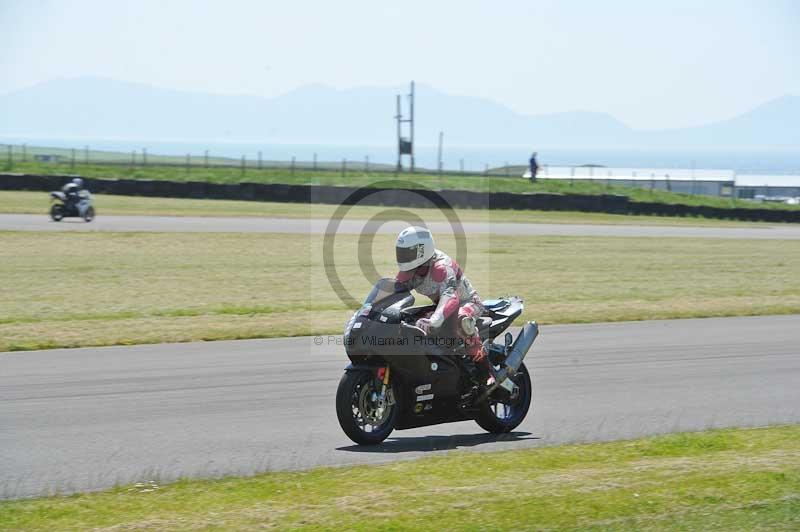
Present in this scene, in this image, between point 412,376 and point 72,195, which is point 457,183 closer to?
point 72,195

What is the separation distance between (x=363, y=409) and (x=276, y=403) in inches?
70.9

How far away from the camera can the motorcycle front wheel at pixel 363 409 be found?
8180 mm

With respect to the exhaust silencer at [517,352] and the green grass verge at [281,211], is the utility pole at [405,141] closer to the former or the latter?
the green grass verge at [281,211]

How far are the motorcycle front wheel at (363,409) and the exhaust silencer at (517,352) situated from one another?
1113 mm

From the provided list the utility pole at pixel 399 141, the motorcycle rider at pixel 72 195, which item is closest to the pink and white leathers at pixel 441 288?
the motorcycle rider at pixel 72 195

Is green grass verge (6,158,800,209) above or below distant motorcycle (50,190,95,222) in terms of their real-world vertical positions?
above

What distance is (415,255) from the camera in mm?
8297

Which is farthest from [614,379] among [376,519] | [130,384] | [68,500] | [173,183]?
[173,183]

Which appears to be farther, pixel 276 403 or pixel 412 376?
pixel 276 403

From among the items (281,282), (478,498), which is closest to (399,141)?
(281,282)

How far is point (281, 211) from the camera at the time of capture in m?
42.0

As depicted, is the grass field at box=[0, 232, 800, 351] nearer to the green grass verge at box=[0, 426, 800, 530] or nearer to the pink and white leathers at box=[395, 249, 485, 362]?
the pink and white leathers at box=[395, 249, 485, 362]

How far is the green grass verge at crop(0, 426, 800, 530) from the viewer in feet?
19.9

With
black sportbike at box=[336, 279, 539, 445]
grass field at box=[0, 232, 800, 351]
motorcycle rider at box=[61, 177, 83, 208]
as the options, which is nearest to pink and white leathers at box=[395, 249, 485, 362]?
black sportbike at box=[336, 279, 539, 445]
